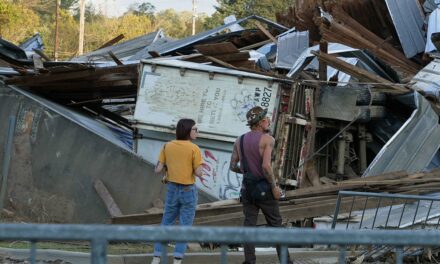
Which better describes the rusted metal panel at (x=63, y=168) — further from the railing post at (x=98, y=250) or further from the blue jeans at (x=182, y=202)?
the railing post at (x=98, y=250)

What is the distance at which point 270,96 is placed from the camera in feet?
35.7

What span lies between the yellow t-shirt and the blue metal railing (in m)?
3.87

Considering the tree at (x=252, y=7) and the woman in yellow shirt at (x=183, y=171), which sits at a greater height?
the tree at (x=252, y=7)

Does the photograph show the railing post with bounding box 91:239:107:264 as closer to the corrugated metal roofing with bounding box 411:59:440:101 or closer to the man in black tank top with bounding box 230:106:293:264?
the man in black tank top with bounding box 230:106:293:264

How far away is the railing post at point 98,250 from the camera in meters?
2.62

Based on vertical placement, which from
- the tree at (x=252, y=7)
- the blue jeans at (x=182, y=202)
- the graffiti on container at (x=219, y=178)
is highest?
the tree at (x=252, y=7)

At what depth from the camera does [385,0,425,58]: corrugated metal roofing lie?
1384cm

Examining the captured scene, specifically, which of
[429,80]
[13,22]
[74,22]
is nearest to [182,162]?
[429,80]

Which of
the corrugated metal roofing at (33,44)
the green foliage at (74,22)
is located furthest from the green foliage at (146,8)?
the corrugated metal roofing at (33,44)

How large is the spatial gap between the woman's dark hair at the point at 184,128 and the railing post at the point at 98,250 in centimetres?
400

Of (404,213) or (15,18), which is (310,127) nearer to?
(404,213)

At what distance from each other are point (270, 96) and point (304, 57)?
1258 millimetres

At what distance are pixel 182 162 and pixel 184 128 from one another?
34 centimetres

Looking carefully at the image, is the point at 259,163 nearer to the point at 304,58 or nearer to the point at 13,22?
the point at 304,58
